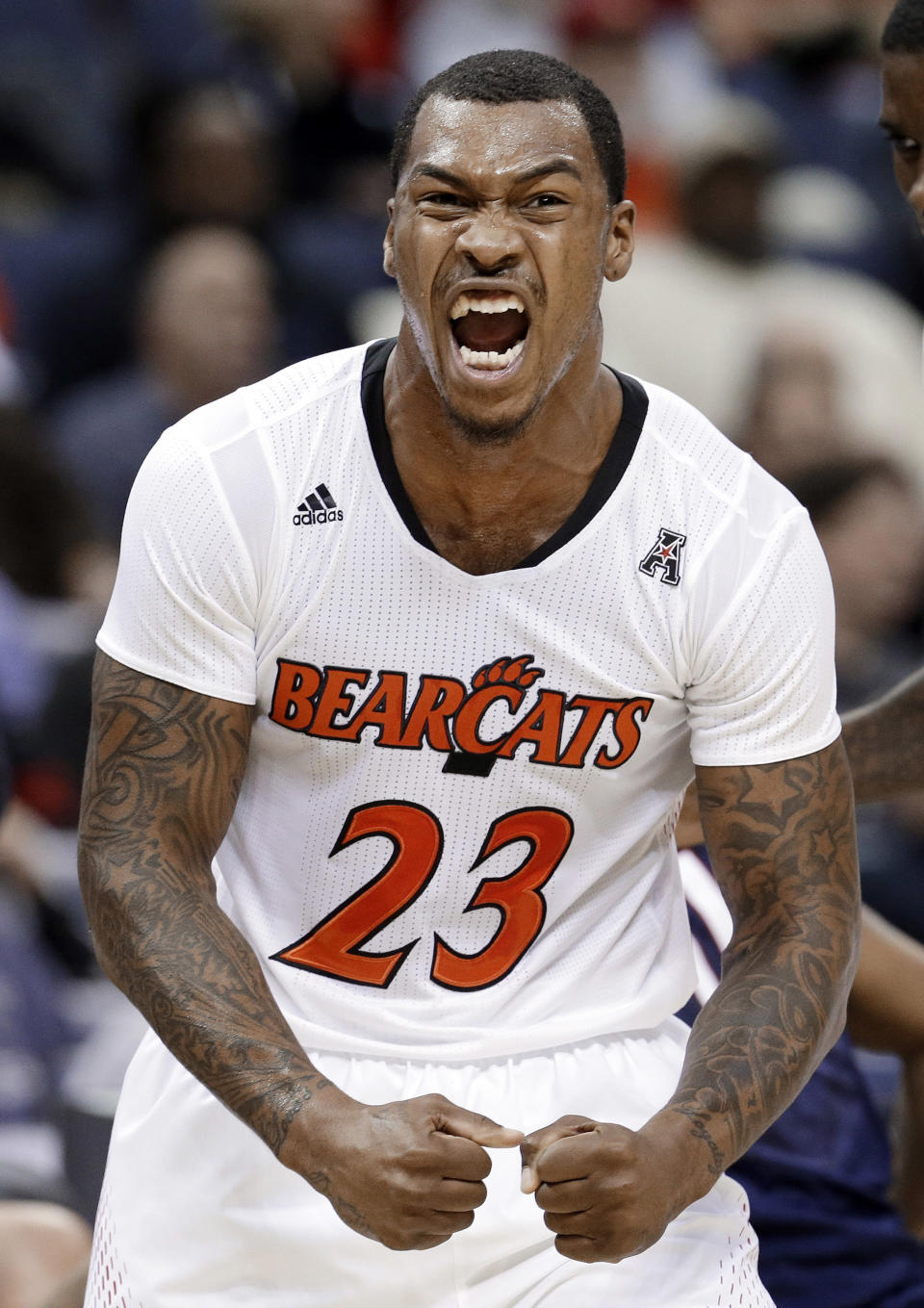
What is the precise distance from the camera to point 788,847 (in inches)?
95.1

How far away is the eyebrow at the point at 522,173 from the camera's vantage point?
2.35m

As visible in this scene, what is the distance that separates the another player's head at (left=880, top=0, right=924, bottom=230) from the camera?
2.93m

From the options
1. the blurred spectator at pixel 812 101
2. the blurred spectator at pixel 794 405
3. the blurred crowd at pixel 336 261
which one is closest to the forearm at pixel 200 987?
the blurred crowd at pixel 336 261

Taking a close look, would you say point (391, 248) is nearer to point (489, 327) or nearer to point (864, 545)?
point (489, 327)

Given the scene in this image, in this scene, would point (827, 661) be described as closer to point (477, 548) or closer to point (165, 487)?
point (477, 548)

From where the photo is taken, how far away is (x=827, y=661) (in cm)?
247

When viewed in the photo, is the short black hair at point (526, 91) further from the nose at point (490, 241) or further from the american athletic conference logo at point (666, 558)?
the american athletic conference logo at point (666, 558)

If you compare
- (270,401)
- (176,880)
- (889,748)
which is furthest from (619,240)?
(889,748)

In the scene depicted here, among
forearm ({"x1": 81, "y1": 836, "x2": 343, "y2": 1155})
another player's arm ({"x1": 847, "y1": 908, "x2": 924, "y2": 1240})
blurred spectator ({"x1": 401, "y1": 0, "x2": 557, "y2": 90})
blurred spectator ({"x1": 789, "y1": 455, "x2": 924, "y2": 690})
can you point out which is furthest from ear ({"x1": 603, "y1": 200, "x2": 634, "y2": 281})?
blurred spectator ({"x1": 401, "y1": 0, "x2": 557, "y2": 90})

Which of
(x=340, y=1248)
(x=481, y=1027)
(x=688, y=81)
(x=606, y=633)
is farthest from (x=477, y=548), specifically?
(x=688, y=81)

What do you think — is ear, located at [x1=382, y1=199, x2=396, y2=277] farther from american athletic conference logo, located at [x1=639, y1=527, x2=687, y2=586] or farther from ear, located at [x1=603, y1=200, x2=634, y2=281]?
american athletic conference logo, located at [x1=639, y1=527, x2=687, y2=586]

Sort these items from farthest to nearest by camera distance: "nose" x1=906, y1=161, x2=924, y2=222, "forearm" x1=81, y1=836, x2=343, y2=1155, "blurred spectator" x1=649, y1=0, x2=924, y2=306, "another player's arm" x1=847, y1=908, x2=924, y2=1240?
"blurred spectator" x1=649, y1=0, x2=924, y2=306 < "another player's arm" x1=847, y1=908, x2=924, y2=1240 < "nose" x1=906, y1=161, x2=924, y2=222 < "forearm" x1=81, y1=836, x2=343, y2=1155

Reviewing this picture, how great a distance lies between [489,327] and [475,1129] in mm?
940

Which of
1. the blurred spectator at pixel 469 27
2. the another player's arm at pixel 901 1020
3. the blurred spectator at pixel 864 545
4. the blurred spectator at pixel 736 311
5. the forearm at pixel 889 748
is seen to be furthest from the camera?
the blurred spectator at pixel 469 27
